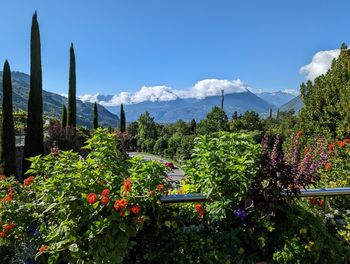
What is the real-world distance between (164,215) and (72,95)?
21.3m

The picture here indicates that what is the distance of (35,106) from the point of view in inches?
591

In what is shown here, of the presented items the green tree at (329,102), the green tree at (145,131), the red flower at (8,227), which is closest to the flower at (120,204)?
the red flower at (8,227)

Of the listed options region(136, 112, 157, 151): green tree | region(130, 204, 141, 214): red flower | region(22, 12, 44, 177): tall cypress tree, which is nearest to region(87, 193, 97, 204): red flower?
region(130, 204, 141, 214): red flower

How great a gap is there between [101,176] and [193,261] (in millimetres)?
810

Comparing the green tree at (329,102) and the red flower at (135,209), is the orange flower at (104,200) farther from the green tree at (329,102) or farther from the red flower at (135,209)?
the green tree at (329,102)

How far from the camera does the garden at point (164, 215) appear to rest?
6.30ft

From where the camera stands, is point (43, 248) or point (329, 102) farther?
point (329, 102)

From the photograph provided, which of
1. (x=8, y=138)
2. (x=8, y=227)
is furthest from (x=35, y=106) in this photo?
(x=8, y=227)

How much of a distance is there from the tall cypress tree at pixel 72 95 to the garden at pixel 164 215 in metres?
19.9

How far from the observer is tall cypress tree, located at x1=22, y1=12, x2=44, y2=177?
Answer: 47.1ft

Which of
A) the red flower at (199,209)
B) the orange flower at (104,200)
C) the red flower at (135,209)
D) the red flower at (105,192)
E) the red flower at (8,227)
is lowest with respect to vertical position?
the red flower at (8,227)

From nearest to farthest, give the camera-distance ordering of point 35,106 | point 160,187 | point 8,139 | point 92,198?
1. point 92,198
2. point 160,187
3. point 8,139
4. point 35,106

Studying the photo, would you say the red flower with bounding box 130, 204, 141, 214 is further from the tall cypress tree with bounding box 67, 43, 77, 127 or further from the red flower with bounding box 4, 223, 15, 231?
the tall cypress tree with bounding box 67, 43, 77, 127

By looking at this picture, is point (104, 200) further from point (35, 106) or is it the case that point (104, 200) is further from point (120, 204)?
point (35, 106)
